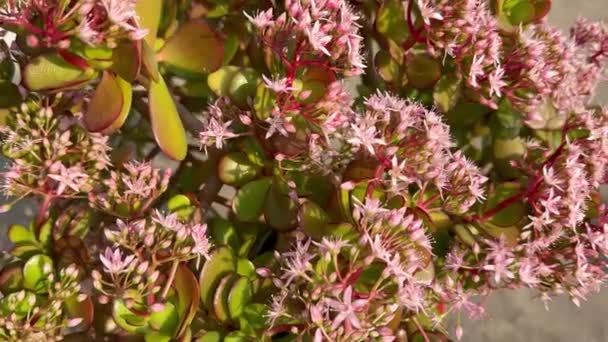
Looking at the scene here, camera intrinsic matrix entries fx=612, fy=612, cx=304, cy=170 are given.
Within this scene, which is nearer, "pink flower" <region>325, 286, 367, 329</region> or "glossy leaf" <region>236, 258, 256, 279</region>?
"pink flower" <region>325, 286, 367, 329</region>

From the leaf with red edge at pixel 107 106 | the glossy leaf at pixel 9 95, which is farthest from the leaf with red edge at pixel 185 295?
the glossy leaf at pixel 9 95

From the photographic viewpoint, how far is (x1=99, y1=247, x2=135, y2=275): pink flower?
74cm

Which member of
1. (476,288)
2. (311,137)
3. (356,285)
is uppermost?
(311,137)

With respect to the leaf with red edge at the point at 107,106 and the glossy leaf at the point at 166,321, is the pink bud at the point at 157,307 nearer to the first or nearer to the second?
the glossy leaf at the point at 166,321

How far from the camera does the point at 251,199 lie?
0.90 metres

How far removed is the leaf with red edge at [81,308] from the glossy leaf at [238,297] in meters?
0.18

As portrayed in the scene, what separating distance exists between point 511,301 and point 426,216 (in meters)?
0.61

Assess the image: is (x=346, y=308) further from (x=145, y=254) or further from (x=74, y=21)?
(x=74, y=21)

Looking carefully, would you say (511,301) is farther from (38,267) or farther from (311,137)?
(38,267)

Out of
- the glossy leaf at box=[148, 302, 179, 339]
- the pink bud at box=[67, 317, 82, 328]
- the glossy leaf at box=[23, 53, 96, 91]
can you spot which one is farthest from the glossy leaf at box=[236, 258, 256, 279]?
the glossy leaf at box=[23, 53, 96, 91]

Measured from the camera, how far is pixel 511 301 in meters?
1.38

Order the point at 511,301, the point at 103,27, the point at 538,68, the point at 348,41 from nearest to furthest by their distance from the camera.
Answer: the point at 103,27
the point at 348,41
the point at 538,68
the point at 511,301

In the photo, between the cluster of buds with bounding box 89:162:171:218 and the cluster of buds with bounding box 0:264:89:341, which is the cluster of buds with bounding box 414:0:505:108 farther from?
the cluster of buds with bounding box 0:264:89:341

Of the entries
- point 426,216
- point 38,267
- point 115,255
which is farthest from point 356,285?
point 38,267
